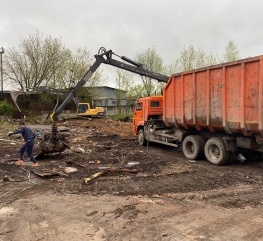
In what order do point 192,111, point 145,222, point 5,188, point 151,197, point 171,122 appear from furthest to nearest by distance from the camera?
point 171,122 < point 192,111 < point 5,188 < point 151,197 < point 145,222

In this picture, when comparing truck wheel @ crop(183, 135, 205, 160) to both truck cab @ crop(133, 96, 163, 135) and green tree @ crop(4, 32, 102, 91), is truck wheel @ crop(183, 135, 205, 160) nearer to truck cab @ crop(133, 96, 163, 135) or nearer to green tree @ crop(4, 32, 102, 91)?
truck cab @ crop(133, 96, 163, 135)

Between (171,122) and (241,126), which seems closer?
(241,126)

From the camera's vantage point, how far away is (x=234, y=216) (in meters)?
5.05

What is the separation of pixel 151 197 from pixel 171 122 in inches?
243

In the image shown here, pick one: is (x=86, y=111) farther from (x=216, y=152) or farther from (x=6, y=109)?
(x=216, y=152)

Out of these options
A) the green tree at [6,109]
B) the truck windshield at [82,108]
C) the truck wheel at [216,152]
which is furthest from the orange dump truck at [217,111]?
the green tree at [6,109]

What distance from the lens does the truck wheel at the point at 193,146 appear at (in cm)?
1087

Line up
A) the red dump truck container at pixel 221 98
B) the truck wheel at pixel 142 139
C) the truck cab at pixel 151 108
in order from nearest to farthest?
the red dump truck container at pixel 221 98, the truck cab at pixel 151 108, the truck wheel at pixel 142 139

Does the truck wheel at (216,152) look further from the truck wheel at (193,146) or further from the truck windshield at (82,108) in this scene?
the truck windshield at (82,108)

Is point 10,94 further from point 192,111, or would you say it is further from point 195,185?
point 195,185

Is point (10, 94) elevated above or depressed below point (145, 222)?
above

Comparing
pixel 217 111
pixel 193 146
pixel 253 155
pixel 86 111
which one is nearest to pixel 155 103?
pixel 193 146

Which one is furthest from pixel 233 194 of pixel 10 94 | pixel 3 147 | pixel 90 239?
pixel 10 94

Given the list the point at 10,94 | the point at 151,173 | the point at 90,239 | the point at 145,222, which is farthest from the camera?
the point at 10,94
